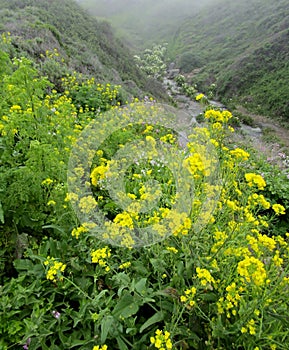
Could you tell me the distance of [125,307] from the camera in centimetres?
180

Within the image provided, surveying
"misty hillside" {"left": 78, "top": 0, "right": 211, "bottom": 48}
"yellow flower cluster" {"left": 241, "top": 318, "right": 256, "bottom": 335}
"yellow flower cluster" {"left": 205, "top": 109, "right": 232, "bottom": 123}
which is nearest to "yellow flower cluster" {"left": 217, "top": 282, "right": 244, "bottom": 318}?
"yellow flower cluster" {"left": 241, "top": 318, "right": 256, "bottom": 335}

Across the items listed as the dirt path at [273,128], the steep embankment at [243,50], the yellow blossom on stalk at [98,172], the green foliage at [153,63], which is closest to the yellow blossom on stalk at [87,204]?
the yellow blossom on stalk at [98,172]

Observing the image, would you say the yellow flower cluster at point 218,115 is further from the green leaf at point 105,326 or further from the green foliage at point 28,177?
the green leaf at point 105,326

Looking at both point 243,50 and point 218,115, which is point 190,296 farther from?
point 243,50

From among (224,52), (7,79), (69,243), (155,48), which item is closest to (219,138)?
(69,243)

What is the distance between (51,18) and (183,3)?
6481 cm

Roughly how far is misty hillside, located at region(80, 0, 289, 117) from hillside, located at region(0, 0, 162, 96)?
534 inches

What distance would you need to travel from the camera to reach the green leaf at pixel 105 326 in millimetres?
1640

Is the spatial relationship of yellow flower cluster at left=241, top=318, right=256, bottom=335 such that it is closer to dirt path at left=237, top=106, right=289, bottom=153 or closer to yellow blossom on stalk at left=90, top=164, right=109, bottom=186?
yellow blossom on stalk at left=90, top=164, right=109, bottom=186

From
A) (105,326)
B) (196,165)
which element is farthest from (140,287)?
(196,165)

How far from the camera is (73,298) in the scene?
2.08m

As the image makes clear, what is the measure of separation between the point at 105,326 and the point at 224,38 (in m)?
51.1

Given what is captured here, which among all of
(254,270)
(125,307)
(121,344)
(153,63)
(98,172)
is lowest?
(153,63)

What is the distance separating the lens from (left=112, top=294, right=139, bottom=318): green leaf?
1.76 m
